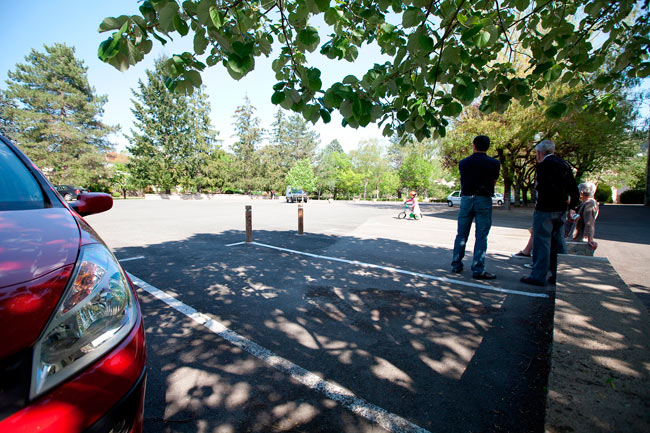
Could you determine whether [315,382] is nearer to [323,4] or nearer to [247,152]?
[323,4]

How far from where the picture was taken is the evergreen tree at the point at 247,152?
5438 cm

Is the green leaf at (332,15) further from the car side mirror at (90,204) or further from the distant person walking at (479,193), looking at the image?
the distant person walking at (479,193)

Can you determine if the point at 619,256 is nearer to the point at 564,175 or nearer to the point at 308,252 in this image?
the point at 564,175

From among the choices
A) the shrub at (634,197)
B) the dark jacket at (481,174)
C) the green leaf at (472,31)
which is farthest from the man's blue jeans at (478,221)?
the shrub at (634,197)

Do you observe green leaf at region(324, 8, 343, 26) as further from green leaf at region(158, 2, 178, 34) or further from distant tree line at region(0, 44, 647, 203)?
distant tree line at region(0, 44, 647, 203)

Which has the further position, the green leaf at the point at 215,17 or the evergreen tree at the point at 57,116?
the evergreen tree at the point at 57,116

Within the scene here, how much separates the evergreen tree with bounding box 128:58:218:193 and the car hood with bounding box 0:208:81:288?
46.7m

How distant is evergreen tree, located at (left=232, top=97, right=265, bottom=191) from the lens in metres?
54.4

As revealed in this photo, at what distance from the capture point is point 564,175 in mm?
4164

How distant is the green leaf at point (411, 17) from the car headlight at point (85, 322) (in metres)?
2.58

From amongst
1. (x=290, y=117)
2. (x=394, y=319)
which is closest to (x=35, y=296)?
(x=394, y=319)

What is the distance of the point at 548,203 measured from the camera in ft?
13.7

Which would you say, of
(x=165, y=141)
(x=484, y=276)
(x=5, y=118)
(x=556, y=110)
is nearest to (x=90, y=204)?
(x=556, y=110)

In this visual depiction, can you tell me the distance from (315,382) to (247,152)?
58.6 metres
